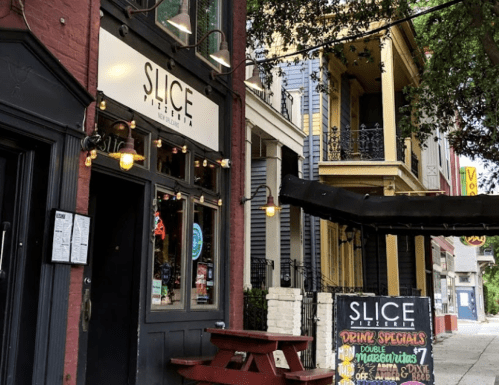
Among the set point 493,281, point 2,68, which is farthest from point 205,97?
point 493,281

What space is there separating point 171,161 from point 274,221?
19.8 ft

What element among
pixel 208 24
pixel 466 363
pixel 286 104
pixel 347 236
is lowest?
pixel 466 363

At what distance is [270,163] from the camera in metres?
14.0

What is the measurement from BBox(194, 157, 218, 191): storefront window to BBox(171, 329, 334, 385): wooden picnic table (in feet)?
7.42

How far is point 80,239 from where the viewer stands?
5.49 meters

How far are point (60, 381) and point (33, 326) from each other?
607mm

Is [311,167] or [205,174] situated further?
[311,167]

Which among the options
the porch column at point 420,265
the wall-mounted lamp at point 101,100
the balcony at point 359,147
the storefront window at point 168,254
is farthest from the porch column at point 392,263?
the wall-mounted lamp at point 101,100

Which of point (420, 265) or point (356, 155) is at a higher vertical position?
point (356, 155)

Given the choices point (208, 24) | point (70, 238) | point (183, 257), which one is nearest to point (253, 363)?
point (183, 257)

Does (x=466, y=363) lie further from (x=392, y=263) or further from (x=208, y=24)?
(x=208, y=24)

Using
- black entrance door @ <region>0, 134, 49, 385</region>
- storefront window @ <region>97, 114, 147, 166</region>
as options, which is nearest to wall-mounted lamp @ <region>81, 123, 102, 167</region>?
black entrance door @ <region>0, 134, 49, 385</region>

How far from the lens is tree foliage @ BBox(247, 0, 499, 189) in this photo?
37.9ft

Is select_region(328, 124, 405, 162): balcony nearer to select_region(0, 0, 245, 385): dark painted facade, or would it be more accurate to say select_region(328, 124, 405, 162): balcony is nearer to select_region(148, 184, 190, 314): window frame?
select_region(0, 0, 245, 385): dark painted facade
